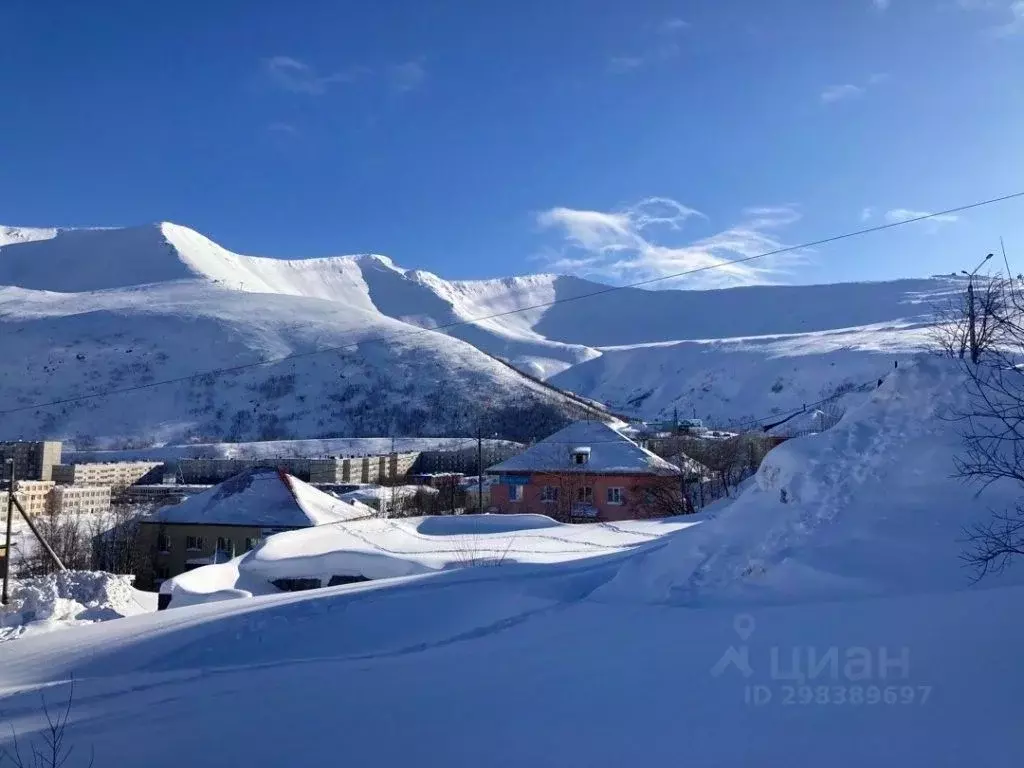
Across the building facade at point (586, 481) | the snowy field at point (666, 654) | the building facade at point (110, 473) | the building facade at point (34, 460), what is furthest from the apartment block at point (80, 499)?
the snowy field at point (666, 654)

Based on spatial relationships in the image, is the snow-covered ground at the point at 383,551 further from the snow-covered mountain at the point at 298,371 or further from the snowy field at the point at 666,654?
the snow-covered mountain at the point at 298,371

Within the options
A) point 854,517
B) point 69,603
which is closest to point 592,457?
point 69,603

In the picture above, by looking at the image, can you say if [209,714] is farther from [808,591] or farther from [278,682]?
[808,591]

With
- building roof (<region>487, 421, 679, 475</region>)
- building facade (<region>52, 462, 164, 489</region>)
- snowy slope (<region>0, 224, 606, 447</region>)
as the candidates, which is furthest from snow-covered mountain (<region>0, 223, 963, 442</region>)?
building roof (<region>487, 421, 679, 475</region>)

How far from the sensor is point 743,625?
21.8 feet

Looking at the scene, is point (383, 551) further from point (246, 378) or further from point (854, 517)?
point (246, 378)

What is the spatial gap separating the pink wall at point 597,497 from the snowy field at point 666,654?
21886 millimetres

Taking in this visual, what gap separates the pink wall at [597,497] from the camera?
32031 mm

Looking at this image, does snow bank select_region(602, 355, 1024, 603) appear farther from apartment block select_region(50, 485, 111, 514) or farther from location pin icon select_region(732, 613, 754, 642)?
apartment block select_region(50, 485, 111, 514)

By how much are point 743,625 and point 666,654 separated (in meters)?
0.79

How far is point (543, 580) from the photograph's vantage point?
9.85 m

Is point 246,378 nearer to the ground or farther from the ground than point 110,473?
farther from the ground

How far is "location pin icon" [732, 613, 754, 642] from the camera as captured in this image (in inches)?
253

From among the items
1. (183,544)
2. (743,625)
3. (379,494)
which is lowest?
(183,544)
